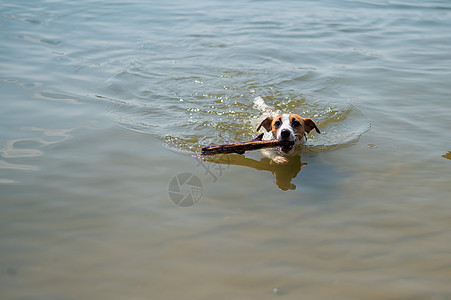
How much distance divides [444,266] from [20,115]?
580cm

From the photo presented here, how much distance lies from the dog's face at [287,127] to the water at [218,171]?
288 mm

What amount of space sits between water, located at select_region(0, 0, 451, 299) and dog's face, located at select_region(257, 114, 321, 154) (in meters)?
0.29

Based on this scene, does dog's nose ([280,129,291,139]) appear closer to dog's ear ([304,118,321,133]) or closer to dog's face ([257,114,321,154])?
dog's face ([257,114,321,154])

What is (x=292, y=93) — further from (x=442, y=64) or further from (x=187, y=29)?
(x=187, y=29)

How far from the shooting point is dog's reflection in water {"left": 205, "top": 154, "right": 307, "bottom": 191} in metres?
5.59

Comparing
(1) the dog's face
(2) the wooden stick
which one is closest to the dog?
(1) the dog's face

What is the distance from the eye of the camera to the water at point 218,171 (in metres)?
3.62

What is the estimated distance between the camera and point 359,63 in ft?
32.8

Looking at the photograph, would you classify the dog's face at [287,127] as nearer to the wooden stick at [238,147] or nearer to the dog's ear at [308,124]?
the dog's ear at [308,124]

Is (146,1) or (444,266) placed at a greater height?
(146,1)

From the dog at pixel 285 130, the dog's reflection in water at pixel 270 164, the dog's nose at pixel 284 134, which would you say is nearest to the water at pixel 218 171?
the dog's reflection in water at pixel 270 164

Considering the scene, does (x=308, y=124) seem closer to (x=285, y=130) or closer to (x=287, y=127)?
(x=287, y=127)

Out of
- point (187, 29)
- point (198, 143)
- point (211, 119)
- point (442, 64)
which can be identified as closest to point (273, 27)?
point (187, 29)

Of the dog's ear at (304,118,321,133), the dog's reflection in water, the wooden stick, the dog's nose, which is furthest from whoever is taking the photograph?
the dog's ear at (304,118,321,133)
